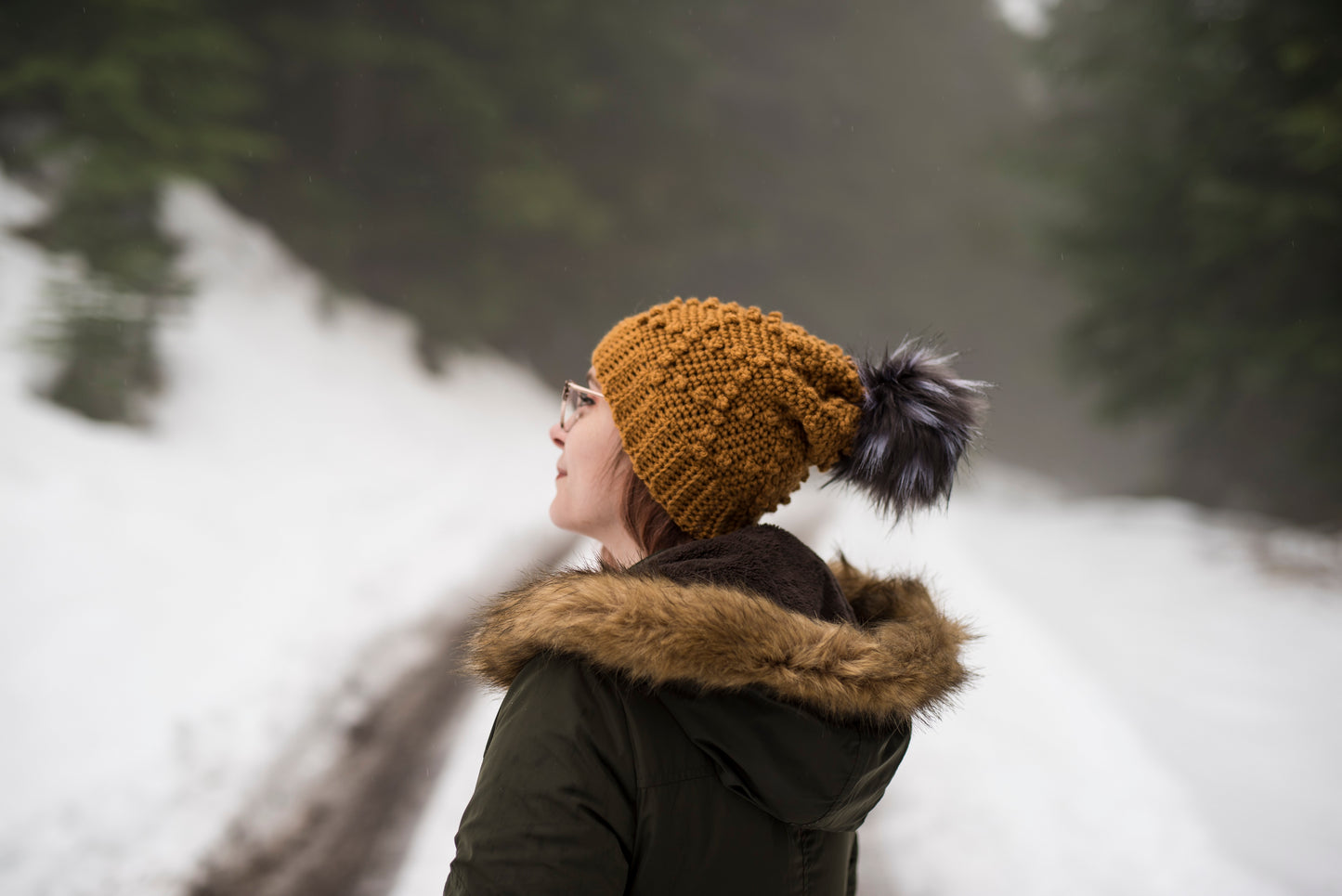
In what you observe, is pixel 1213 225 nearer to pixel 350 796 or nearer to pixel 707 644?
pixel 707 644

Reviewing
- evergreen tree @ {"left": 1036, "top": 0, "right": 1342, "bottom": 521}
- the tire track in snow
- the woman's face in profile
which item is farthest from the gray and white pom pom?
evergreen tree @ {"left": 1036, "top": 0, "right": 1342, "bottom": 521}

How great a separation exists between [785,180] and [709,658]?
459 centimetres

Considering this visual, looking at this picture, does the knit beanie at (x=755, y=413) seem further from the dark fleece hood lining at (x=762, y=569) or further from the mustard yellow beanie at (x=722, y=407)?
the dark fleece hood lining at (x=762, y=569)

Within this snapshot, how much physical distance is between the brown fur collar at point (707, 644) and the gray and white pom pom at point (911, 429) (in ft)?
0.92

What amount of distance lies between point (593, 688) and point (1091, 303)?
172 inches

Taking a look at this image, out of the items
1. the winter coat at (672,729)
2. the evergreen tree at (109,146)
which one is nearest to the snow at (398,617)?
the evergreen tree at (109,146)

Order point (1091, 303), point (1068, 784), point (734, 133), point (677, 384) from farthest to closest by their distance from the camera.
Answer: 1. point (734, 133)
2. point (1091, 303)
3. point (1068, 784)
4. point (677, 384)

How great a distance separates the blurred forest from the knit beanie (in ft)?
8.22

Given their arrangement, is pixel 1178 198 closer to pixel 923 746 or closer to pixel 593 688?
pixel 923 746

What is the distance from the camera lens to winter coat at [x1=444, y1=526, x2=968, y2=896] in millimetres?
761

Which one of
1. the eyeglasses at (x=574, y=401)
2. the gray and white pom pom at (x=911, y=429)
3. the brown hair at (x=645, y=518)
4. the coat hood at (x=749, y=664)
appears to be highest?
the gray and white pom pom at (x=911, y=429)

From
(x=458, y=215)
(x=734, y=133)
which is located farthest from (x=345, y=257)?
(x=734, y=133)

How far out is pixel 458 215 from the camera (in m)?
4.35

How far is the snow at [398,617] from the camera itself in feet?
7.86
